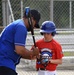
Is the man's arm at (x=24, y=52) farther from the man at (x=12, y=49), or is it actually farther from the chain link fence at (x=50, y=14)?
the chain link fence at (x=50, y=14)

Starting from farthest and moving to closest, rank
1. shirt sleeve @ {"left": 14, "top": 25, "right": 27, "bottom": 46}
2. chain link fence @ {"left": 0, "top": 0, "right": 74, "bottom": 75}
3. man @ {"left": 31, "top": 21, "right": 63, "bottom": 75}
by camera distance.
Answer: chain link fence @ {"left": 0, "top": 0, "right": 74, "bottom": 75} < man @ {"left": 31, "top": 21, "right": 63, "bottom": 75} < shirt sleeve @ {"left": 14, "top": 25, "right": 27, "bottom": 46}

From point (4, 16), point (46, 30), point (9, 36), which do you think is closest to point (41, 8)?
point (4, 16)

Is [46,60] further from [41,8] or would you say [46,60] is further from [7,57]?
[41,8]

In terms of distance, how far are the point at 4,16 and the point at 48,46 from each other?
226 cm

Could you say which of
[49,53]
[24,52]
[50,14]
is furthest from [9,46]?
[50,14]

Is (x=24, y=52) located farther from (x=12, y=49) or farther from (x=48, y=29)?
(x=48, y=29)

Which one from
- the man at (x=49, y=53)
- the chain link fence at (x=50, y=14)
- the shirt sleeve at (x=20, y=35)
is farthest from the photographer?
the chain link fence at (x=50, y=14)

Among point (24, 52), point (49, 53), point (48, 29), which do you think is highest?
point (48, 29)

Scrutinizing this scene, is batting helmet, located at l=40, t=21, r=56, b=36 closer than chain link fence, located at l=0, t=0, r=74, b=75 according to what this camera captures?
Yes

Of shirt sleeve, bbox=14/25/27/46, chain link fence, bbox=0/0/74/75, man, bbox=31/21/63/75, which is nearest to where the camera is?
shirt sleeve, bbox=14/25/27/46

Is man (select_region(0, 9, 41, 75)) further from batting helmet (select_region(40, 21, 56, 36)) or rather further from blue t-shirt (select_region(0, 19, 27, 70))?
batting helmet (select_region(40, 21, 56, 36))

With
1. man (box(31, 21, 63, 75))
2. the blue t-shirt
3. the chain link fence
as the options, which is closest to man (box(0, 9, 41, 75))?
the blue t-shirt

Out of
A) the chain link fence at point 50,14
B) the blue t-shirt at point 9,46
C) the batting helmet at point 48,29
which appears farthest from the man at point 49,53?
the chain link fence at point 50,14

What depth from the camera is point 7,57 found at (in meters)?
4.45
